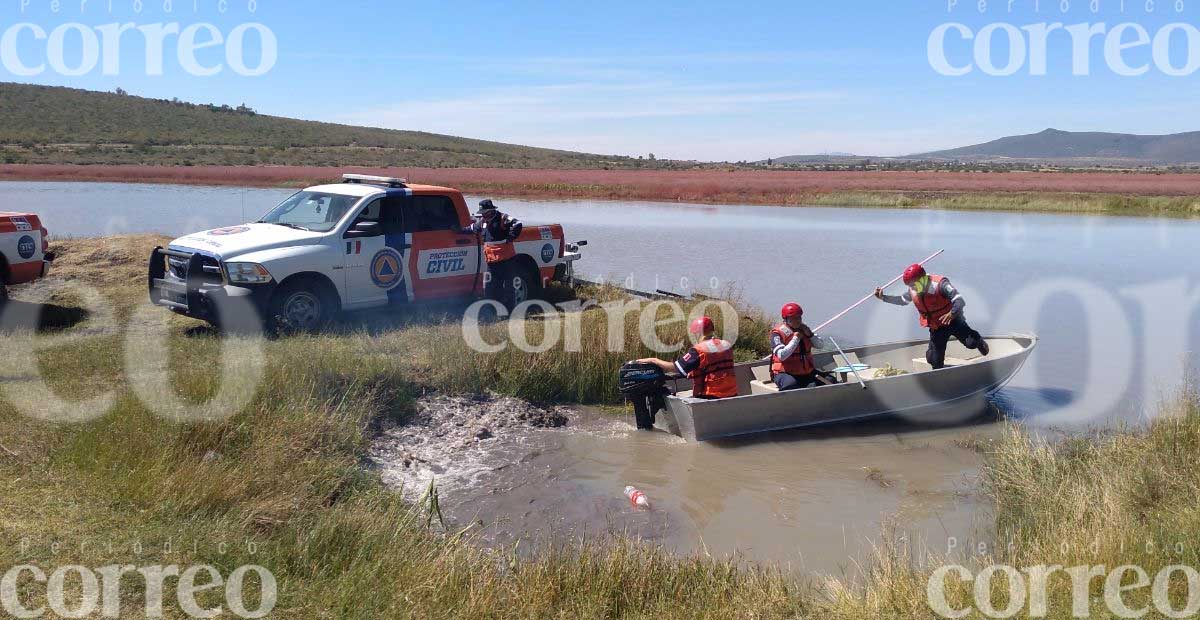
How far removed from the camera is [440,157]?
95750mm

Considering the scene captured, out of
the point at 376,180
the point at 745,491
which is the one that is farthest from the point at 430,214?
the point at 745,491

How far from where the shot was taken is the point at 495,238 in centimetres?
1444

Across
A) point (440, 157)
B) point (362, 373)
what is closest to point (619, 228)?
point (362, 373)

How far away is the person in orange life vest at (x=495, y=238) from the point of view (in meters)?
14.3

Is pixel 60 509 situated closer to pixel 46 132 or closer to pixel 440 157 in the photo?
pixel 46 132

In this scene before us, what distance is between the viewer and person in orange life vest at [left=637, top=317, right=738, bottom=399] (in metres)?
10.8

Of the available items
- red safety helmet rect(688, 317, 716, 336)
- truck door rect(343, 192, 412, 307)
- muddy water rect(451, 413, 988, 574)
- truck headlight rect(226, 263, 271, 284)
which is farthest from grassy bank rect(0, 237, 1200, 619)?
red safety helmet rect(688, 317, 716, 336)

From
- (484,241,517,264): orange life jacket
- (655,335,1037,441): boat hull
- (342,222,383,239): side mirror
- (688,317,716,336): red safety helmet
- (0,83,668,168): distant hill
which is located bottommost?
(655,335,1037,441): boat hull

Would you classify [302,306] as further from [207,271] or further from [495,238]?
[495,238]

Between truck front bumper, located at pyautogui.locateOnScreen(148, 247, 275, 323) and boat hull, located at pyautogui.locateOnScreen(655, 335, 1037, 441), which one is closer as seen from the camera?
boat hull, located at pyautogui.locateOnScreen(655, 335, 1037, 441)

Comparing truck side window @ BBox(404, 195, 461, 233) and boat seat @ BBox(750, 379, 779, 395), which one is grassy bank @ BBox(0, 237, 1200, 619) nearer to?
boat seat @ BBox(750, 379, 779, 395)

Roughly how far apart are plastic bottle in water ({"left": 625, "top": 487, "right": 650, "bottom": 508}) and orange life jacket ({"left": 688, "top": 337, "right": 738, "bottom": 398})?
77.6 inches

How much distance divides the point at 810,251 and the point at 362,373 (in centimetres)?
1919

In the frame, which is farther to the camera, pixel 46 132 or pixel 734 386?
pixel 46 132
